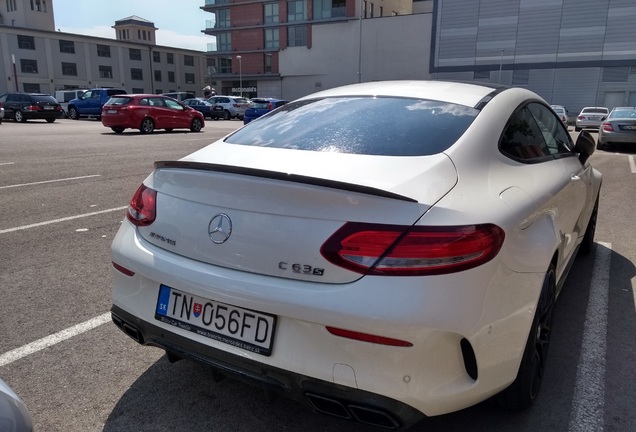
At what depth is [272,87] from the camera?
6588cm

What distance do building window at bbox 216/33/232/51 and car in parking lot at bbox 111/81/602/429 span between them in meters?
69.4

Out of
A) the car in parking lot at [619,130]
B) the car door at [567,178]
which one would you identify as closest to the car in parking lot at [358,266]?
the car door at [567,178]

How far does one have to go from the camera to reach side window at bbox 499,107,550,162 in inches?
102

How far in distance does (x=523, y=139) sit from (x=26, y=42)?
6643 centimetres

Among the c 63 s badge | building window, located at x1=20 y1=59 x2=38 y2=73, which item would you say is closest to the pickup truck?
building window, located at x1=20 y1=59 x2=38 y2=73

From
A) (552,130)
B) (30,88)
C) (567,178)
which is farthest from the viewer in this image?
(30,88)

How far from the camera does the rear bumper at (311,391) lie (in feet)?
5.93

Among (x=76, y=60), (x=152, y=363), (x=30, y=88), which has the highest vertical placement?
(x=76, y=60)

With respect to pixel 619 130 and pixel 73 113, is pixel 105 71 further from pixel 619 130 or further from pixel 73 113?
pixel 619 130

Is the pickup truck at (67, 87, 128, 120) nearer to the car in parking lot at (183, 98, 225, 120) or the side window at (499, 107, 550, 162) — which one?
the car in parking lot at (183, 98, 225, 120)

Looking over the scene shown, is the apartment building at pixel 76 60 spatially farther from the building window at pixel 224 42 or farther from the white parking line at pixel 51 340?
the white parking line at pixel 51 340

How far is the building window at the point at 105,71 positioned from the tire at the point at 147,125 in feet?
168

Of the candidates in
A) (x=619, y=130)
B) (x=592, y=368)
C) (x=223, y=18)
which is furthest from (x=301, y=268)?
(x=223, y=18)

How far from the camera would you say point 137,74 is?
68000 millimetres
